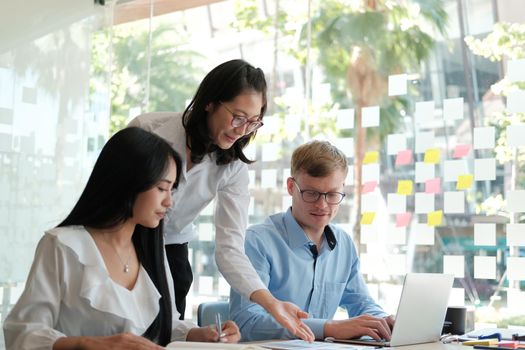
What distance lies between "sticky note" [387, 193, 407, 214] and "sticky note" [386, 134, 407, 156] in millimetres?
238

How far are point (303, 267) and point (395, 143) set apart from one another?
1.70 meters

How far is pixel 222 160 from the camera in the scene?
97.3 inches

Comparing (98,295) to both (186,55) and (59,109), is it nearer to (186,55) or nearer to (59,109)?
(59,109)

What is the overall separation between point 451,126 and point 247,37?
1.58 m

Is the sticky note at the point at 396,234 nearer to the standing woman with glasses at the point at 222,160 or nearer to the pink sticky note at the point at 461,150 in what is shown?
the pink sticky note at the point at 461,150

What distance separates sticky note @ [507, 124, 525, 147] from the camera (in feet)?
11.8

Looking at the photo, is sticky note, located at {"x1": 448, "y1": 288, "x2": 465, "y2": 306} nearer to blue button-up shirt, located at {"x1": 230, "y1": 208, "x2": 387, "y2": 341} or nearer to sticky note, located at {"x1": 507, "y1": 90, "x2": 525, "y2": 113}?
sticky note, located at {"x1": 507, "y1": 90, "x2": 525, "y2": 113}

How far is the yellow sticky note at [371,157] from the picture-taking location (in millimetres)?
4160

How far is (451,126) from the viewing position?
389 centimetres

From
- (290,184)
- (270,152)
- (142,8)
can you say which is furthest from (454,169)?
(142,8)

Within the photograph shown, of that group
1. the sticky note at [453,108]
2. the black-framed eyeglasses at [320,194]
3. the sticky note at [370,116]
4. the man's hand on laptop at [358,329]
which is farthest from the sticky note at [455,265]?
the man's hand on laptop at [358,329]

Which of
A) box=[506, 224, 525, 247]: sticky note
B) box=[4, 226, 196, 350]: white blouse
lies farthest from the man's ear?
box=[506, 224, 525, 247]: sticky note

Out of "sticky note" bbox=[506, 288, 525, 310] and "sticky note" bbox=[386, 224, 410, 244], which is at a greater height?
"sticky note" bbox=[386, 224, 410, 244]

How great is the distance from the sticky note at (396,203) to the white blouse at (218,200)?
1640mm
